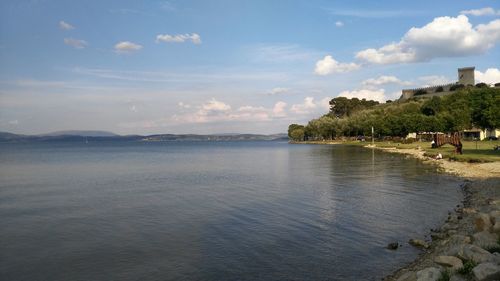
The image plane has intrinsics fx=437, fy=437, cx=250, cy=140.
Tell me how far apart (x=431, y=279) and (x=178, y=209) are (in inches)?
934

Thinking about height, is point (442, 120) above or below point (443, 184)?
above

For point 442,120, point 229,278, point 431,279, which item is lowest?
point 229,278

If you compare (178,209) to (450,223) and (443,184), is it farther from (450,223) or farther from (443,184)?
(443,184)

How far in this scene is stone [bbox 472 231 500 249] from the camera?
16.5 metres

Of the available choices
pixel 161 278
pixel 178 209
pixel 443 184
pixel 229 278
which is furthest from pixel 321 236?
pixel 443 184

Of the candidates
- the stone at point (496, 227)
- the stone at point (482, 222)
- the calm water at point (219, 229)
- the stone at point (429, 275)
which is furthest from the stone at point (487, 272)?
the stone at point (482, 222)

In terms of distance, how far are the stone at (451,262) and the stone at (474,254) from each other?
42 cm

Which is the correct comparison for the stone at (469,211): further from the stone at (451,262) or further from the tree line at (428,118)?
the tree line at (428,118)

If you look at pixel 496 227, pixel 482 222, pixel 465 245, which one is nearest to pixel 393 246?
pixel 482 222

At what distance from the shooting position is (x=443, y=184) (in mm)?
44375

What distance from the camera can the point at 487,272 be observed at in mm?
11734

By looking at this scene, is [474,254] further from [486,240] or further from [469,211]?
[469,211]

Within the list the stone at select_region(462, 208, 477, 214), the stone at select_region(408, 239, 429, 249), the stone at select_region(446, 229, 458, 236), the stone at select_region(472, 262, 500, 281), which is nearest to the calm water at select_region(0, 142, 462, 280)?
the stone at select_region(408, 239, 429, 249)

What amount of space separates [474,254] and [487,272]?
3.05m
